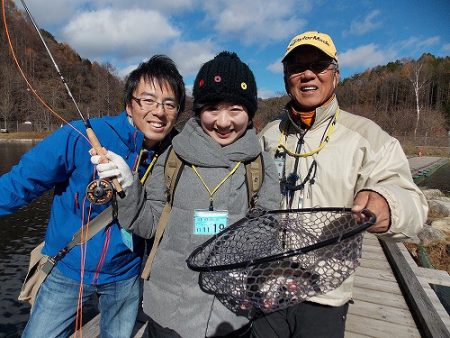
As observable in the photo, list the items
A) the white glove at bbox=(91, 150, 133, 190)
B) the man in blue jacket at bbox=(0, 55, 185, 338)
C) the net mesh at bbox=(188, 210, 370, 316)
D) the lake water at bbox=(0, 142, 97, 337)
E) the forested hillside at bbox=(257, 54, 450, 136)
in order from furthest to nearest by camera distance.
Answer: the forested hillside at bbox=(257, 54, 450, 136)
the lake water at bbox=(0, 142, 97, 337)
the man in blue jacket at bbox=(0, 55, 185, 338)
the white glove at bbox=(91, 150, 133, 190)
the net mesh at bbox=(188, 210, 370, 316)

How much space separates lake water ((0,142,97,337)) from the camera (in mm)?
7367

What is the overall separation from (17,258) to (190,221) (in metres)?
10.7

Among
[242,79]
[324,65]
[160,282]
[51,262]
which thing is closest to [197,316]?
[160,282]

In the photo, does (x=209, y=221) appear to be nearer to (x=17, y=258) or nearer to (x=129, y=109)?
(x=129, y=109)

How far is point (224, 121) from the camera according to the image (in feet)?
6.55

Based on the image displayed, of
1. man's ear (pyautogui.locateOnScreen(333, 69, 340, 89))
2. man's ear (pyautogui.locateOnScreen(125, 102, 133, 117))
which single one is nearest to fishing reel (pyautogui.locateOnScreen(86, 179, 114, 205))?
man's ear (pyautogui.locateOnScreen(125, 102, 133, 117))

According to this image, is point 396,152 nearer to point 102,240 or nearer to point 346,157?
point 346,157

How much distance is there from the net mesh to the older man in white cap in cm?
16

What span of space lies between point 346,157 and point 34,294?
2.31m

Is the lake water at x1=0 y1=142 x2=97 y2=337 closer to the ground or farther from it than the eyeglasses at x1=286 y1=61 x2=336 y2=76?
closer to the ground

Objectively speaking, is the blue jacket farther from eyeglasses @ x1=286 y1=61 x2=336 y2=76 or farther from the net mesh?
eyeglasses @ x1=286 y1=61 x2=336 y2=76

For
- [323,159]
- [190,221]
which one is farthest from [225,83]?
[190,221]

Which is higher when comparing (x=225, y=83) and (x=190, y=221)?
(x=225, y=83)

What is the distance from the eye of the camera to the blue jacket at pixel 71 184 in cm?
202
